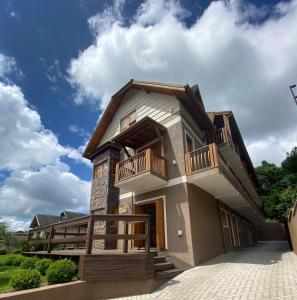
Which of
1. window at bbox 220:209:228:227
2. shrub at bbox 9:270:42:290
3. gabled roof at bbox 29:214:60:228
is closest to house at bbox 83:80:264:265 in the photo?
window at bbox 220:209:228:227

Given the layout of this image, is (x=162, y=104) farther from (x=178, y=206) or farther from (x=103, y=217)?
(x=103, y=217)

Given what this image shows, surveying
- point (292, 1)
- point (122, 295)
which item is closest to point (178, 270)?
point (122, 295)

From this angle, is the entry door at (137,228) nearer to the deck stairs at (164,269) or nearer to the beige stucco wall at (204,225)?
the beige stucco wall at (204,225)

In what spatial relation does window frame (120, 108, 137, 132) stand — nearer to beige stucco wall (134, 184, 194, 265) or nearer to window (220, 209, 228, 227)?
beige stucco wall (134, 184, 194, 265)

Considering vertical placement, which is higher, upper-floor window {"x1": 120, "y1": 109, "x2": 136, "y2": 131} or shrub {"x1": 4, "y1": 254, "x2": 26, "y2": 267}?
upper-floor window {"x1": 120, "y1": 109, "x2": 136, "y2": 131}

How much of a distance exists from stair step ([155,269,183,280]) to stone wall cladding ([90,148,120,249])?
5116 millimetres

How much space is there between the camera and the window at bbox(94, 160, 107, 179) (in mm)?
13459

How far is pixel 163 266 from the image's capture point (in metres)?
6.89

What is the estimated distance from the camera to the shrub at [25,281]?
4758 mm

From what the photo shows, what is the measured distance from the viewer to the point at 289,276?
6.18 meters

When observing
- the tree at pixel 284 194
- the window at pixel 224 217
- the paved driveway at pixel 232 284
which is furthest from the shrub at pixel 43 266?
the tree at pixel 284 194

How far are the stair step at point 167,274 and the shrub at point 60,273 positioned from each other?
235 centimetres

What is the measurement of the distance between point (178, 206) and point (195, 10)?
28.6 feet

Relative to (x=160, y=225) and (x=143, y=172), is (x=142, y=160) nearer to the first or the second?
(x=143, y=172)
